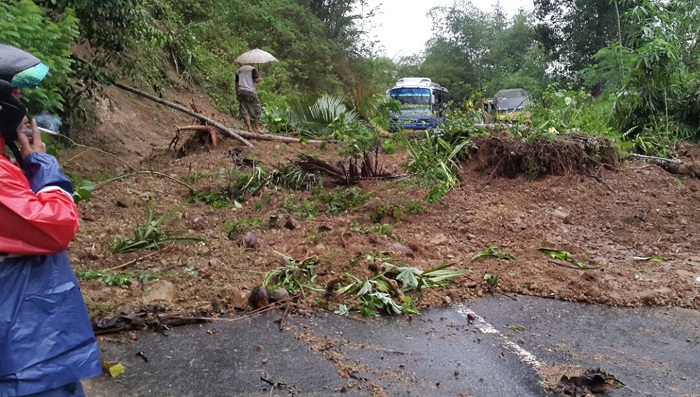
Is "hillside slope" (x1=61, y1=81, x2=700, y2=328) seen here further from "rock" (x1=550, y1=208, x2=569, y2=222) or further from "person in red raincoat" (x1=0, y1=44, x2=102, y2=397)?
"person in red raincoat" (x1=0, y1=44, x2=102, y2=397)

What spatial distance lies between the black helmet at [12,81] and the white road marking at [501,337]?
3.04 m

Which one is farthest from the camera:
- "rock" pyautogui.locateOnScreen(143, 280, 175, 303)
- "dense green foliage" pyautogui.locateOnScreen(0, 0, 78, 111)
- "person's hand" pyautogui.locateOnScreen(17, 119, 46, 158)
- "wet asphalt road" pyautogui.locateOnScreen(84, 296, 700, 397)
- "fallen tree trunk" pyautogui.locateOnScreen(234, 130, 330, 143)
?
"fallen tree trunk" pyautogui.locateOnScreen(234, 130, 330, 143)

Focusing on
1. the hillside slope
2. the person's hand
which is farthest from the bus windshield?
the person's hand

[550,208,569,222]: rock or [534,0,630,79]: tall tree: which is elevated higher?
[534,0,630,79]: tall tree

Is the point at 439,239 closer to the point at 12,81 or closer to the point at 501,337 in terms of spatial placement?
the point at 501,337

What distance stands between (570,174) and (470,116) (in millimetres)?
2148

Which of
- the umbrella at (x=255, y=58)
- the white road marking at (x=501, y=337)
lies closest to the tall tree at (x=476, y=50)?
the umbrella at (x=255, y=58)

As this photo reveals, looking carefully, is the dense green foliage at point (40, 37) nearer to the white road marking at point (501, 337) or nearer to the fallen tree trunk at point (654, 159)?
the white road marking at point (501, 337)

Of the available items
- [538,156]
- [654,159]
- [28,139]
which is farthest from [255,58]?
[28,139]

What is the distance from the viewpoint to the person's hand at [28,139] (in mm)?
2166

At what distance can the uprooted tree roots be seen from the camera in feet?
27.4

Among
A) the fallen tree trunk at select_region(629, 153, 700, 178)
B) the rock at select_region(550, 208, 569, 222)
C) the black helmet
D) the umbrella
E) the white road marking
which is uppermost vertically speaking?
the umbrella

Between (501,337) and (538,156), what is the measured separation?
4.57 metres

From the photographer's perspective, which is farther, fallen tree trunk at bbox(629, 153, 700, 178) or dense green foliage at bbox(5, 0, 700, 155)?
fallen tree trunk at bbox(629, 153, 700, 178)
